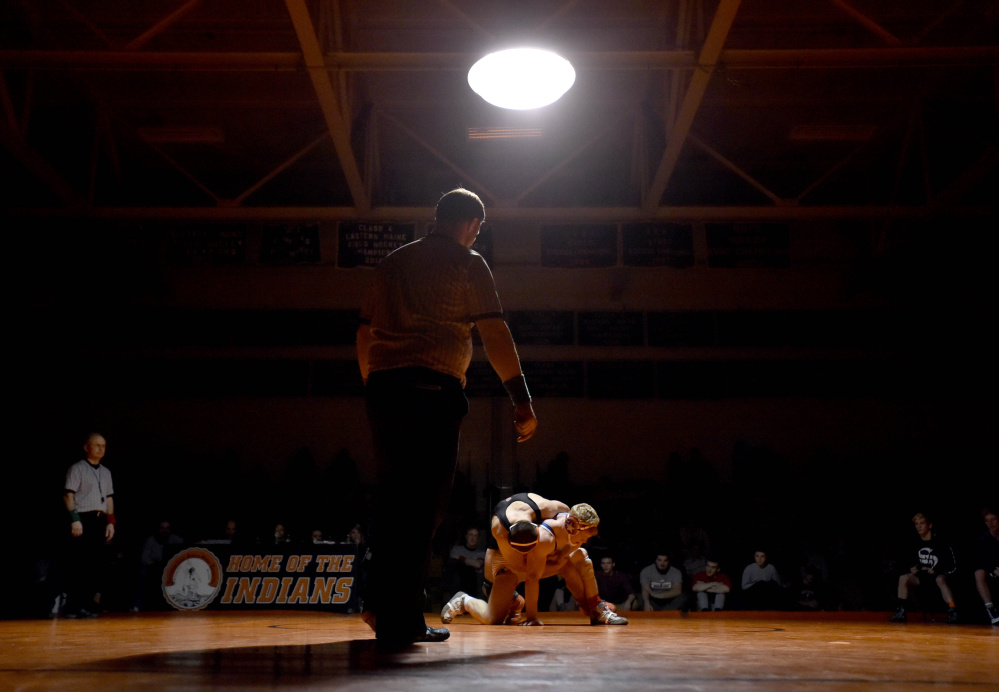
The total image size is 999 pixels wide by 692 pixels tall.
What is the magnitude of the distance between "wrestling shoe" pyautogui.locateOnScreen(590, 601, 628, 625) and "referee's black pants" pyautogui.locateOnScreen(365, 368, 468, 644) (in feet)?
9.41

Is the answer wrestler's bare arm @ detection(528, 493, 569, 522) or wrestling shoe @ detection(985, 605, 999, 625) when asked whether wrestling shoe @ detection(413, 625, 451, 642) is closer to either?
wrestler's bare arm @ detection(528, 493, 569, 522)

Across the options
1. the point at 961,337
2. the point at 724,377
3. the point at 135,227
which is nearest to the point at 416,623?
the point at 135,227

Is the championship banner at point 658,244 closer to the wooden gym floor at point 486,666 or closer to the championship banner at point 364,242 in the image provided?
the championship banner at point 364,242

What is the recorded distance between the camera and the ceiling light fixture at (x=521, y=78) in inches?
224

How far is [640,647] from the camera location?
2.81m

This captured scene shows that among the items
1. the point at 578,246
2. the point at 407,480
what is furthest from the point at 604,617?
the point at 578,246

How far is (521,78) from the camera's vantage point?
587cm

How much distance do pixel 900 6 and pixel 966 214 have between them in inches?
108

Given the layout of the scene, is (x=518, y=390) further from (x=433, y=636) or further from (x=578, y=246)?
(x=578, y=246)

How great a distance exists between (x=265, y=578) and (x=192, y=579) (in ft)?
2.37

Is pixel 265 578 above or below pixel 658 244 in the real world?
below

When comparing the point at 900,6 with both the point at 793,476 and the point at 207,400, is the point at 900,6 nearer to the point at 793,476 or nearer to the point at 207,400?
the point at 793,476

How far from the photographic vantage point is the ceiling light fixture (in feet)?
18.7

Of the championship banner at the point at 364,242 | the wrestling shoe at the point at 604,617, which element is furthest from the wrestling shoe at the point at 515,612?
the championship banner at the point at 364,242
